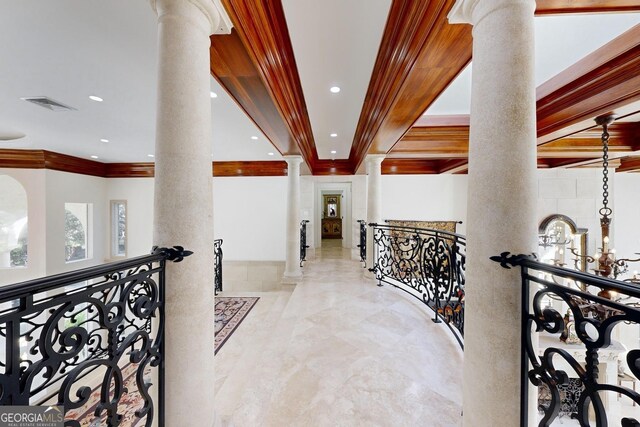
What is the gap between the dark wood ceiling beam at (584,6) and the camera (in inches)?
58.2

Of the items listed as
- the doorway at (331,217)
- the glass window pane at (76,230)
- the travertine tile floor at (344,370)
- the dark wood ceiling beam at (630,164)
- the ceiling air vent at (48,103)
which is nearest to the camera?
the travertine tile floor at (344,370)

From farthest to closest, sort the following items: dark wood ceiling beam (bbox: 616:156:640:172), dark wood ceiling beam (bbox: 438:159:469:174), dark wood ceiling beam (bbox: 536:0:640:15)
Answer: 1. dark wood ceiling beam (bbox: 438:159:469:174)
2. dark wood ceiling beam (bbox: 616:156:640:172)
3. dark wood ceiling beam (bbox: 536:0:640:15)

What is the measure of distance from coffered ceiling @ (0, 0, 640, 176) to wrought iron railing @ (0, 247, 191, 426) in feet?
5.59

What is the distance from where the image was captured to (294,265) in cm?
541

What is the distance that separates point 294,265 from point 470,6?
188 inches

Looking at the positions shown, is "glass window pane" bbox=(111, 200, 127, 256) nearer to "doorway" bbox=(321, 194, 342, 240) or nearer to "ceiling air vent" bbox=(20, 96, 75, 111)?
"ceiling air vent" bbox=(20, 96, 75, 111)

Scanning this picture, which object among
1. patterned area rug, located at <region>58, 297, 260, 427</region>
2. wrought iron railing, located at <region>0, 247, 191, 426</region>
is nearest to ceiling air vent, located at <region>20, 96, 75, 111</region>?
patterned area rug, located at <region>58, 297, 260, 427</region>

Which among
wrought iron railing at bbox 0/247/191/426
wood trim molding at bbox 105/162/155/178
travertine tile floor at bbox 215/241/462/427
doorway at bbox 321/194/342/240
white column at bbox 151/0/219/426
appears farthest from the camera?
doorway at bbox 321/194/342/240

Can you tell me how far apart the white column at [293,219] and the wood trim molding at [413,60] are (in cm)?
240

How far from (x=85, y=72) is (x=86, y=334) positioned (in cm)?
301

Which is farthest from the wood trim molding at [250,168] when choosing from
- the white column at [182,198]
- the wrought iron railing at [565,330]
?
the wrought iron railing at [565,330]

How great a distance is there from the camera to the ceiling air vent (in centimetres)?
329

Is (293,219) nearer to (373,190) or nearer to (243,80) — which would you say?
(373,190)

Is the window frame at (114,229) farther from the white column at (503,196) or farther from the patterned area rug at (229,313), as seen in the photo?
the white column at (503,196)
